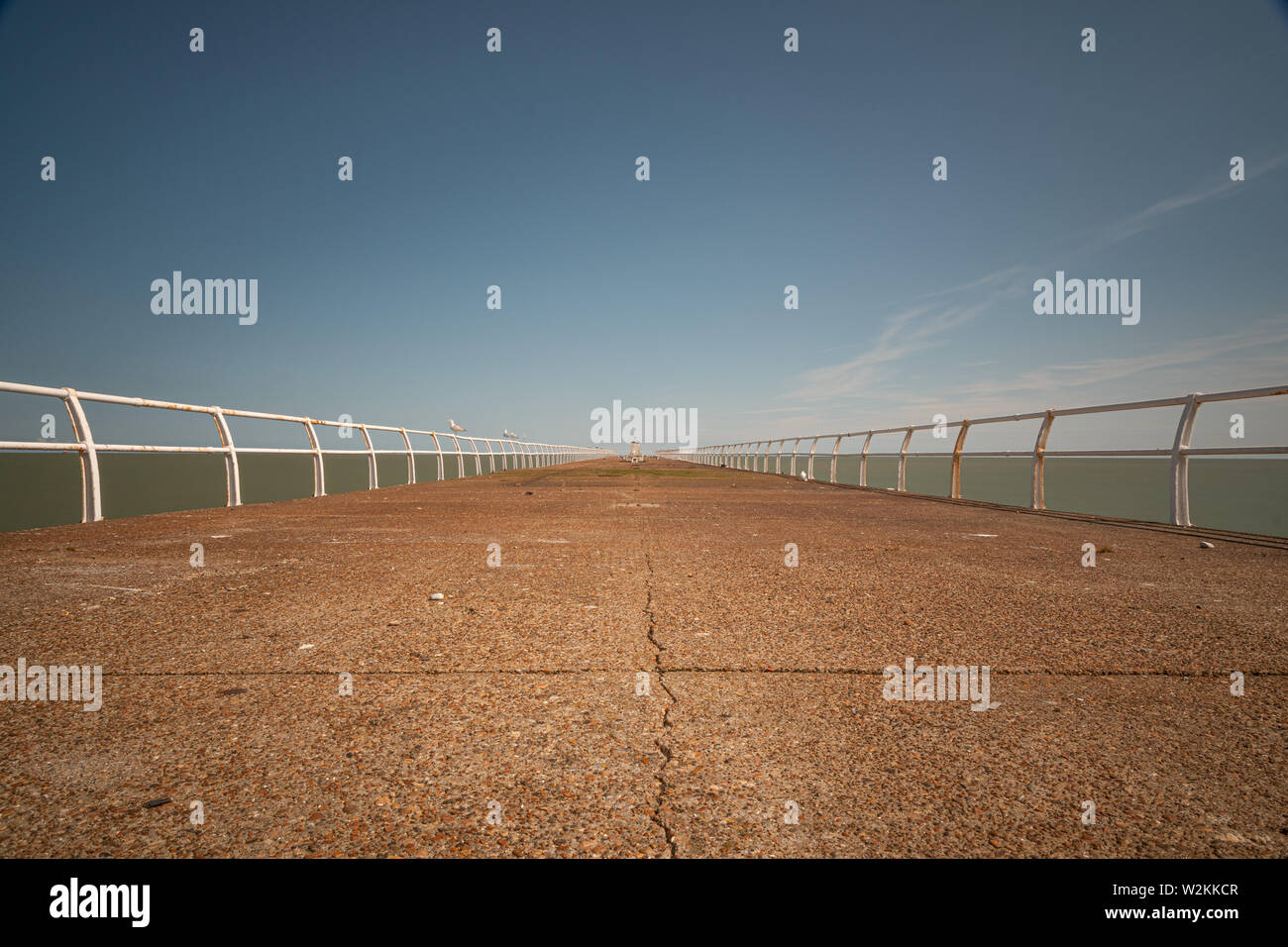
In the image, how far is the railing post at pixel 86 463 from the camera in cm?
638

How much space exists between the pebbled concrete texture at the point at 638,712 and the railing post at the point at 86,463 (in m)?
2.58

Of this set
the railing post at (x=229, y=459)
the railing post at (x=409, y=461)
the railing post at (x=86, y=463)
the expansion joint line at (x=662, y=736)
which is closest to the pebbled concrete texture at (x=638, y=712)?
the expansion joint line at (x=662, y=736)

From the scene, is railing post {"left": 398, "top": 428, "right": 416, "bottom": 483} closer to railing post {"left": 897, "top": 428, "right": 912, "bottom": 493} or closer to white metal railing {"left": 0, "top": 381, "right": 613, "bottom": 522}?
white metal railing {"left": 0, "top": 381, "right": 613, "bottom": 522}

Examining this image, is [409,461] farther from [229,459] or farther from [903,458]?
[903,458]

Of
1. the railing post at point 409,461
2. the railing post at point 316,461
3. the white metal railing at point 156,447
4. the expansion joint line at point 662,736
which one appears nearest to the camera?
the expansion joint line at point 662,736

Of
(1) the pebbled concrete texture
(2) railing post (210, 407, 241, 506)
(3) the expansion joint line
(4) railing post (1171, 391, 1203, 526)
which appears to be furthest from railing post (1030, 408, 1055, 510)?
(2) railing post (210, 407, 241, 506)

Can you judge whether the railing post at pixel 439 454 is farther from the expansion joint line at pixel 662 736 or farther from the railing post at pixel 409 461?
the expansion joint line at pixel 662 736

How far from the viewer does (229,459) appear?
8633 mm

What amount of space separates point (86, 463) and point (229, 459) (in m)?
2.14

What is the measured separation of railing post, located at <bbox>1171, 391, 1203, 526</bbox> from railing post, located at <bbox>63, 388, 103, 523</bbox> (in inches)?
422

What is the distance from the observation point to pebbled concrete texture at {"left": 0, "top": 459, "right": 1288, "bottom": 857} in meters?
1.33

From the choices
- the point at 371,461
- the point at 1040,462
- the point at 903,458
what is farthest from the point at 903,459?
the point at 371,461

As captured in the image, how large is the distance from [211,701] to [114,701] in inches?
11.1
